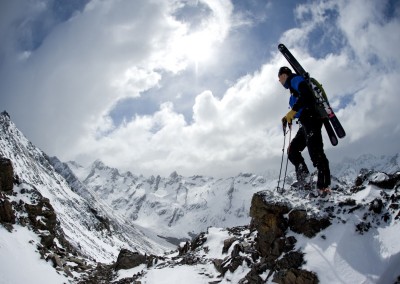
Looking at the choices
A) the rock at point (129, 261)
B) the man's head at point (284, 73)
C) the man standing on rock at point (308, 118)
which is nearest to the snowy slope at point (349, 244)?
the man standing on rock at point (308, 118)

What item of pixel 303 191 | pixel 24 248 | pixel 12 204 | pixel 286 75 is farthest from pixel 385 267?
pixel 12 204

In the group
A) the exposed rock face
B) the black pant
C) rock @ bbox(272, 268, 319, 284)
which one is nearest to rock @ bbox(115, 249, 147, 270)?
the exposed rock face

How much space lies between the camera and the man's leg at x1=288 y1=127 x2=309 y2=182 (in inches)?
491

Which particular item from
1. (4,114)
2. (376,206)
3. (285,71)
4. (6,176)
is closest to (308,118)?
(285,71)

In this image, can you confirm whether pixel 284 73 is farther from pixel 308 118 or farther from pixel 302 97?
pixel 308 118

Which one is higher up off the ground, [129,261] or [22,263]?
[22,263]

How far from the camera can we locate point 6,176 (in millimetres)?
36000

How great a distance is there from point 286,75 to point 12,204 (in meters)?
32.0

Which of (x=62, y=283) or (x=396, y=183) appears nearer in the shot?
(x=396, y=183)

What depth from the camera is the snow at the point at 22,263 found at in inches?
808

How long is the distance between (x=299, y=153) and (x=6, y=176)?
112 feet

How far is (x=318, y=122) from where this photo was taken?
38.3ft

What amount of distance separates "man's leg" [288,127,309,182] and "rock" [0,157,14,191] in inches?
1327

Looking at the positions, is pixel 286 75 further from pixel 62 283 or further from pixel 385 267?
pixel 62 283
